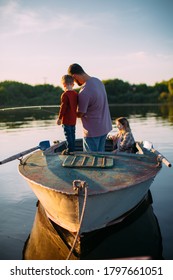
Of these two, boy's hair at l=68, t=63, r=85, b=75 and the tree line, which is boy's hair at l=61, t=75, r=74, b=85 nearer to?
boy's hair at l=68, t=63, r=85, b=75

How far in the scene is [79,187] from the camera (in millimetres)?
3770

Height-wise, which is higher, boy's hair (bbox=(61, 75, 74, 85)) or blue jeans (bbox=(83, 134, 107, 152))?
boy's hair (bbox=(61, 75, 74, 85))

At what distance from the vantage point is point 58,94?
7300cm

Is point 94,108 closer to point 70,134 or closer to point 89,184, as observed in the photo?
point 70,134

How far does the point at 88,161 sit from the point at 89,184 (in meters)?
0.86

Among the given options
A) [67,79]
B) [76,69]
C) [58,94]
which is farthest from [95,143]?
[58,94]

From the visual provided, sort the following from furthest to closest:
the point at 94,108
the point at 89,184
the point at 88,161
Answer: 1. the point at 94,108
2. the point at 88,161
3. the point at 89,184

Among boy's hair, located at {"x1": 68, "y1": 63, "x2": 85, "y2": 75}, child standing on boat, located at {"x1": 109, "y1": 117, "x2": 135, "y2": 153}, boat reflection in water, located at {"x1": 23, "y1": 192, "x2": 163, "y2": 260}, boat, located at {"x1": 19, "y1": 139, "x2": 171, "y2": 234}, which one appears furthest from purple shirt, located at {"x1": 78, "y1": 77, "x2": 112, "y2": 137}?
boat reflection in water, located at {"x1": 23, "y1": 192, "x2": 163, "y2": 260}

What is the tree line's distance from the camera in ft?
225

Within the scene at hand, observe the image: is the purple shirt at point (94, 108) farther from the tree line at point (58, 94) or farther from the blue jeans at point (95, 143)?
the tree line at point (58, 94)

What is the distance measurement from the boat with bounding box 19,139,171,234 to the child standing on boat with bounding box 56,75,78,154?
46cm

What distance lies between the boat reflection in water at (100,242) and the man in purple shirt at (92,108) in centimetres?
161

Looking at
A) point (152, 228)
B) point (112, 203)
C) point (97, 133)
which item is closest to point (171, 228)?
point (152, 228)

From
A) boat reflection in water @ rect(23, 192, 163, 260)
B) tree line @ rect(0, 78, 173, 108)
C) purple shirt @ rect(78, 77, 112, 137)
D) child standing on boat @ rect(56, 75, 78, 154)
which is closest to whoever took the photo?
boat reflection in water @ rect(23, 192, 163, 260)
